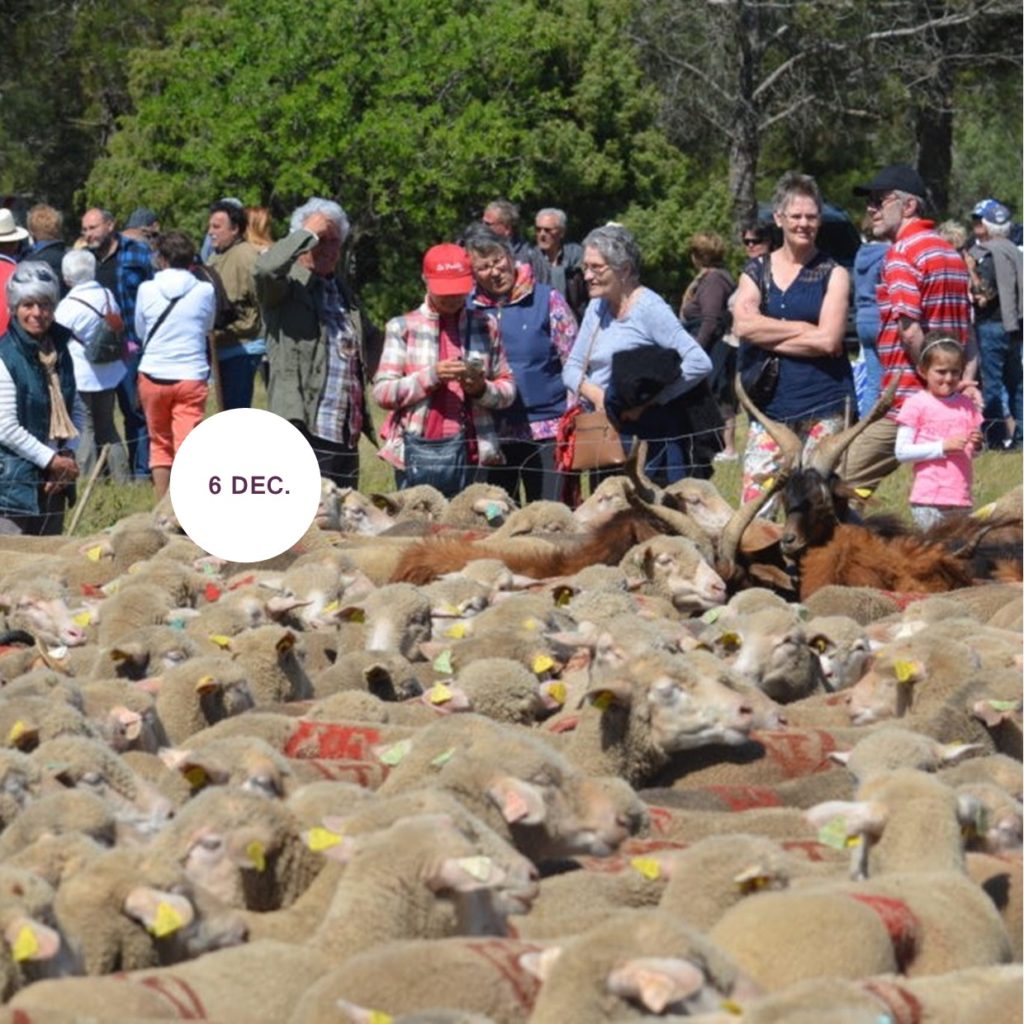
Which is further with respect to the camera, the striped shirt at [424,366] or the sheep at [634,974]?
the striped shirt at [424,366]

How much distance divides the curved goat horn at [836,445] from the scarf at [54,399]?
4190 millimetres

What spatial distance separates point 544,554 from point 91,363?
5.51 meters

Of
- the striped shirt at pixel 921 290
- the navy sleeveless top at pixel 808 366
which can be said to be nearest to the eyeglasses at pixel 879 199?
the striped shirt at pixel 921 290

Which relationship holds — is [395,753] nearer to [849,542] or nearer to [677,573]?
[677,573]

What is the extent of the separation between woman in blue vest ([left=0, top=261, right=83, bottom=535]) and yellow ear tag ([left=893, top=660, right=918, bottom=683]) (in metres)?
6.02

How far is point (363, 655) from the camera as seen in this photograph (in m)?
8.44

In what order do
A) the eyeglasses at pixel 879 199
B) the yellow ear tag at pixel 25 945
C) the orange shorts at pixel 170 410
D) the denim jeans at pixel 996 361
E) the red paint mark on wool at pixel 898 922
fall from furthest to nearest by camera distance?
the denim jeans at pixel 996 361
the orange shorts at pixel 170 410
the eyeglasses at pixel 879 199
the red paint mark on wool at pixel 898 922
the yellow ear tag at pixel 25 945

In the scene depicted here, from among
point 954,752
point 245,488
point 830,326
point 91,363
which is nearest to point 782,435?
point 830,326

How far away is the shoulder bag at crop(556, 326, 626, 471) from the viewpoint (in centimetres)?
1209

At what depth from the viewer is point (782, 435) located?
1072cm

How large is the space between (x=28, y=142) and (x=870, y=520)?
101 feet

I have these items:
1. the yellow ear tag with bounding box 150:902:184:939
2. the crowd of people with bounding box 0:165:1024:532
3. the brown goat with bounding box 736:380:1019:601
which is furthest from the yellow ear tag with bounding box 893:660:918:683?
the crowd of people with bounding box 0:165:1024:532

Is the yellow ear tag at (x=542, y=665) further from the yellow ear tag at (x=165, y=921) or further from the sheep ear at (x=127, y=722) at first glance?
the yellow ear tag at (x=165, y=921)

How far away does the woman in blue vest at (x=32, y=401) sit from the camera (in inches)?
480
